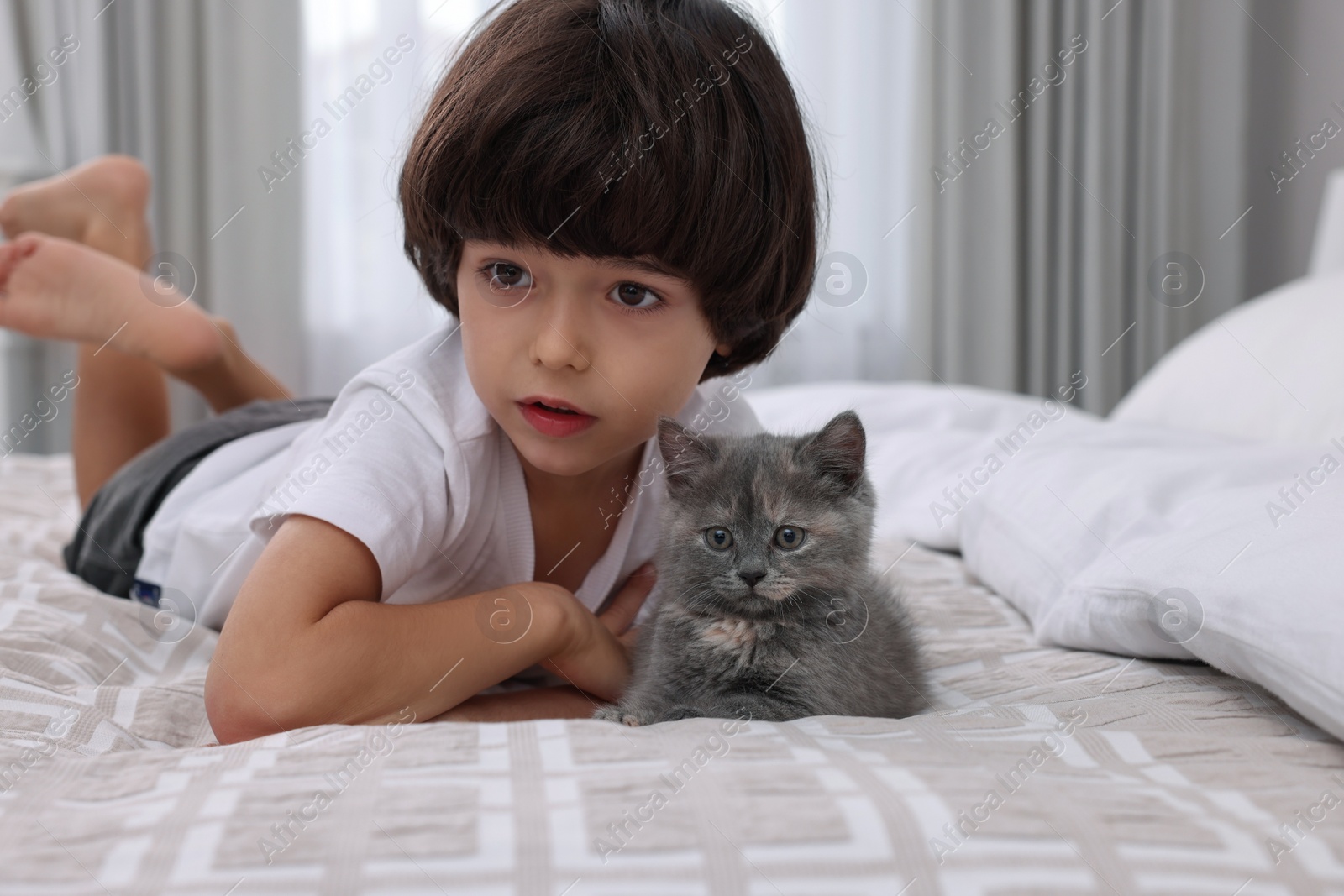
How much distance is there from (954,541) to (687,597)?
75 cm

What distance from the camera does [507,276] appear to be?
1.04 metres

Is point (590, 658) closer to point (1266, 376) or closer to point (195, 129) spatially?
point (1266, 376)

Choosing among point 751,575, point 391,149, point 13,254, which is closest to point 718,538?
point 751,575

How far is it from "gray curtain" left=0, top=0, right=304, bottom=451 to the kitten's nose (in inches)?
108

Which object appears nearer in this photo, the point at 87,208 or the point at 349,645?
the point at 349,645

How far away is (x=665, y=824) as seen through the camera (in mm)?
608

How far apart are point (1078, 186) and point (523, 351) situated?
2.98m

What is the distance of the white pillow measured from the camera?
1603 mm

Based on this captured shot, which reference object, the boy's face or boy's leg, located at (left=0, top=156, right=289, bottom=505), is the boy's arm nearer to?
the boy's face

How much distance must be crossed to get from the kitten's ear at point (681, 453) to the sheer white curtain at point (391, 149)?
2.20 meters

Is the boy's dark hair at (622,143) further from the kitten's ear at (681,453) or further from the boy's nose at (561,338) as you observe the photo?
the kitten's ear at (681,453)

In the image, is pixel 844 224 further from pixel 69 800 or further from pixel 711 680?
pixel 69 800

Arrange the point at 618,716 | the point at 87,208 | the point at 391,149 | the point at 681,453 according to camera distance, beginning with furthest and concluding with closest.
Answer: the point at 391,149 < the point at 87,208 < the point at 681,453 < the point at 618,716

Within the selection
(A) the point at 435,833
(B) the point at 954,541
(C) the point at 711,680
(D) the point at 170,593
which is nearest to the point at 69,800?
(A) the point at 435,833
